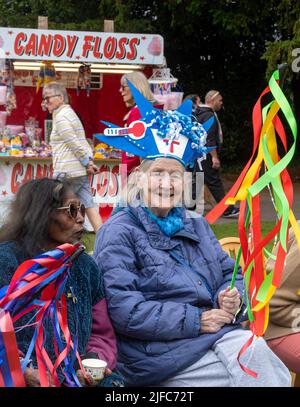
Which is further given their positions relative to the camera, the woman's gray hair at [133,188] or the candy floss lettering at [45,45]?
the candy floss lettering at [45,45]

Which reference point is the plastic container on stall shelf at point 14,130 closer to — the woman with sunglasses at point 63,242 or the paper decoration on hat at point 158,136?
the paper decoration on hat at point 158,136

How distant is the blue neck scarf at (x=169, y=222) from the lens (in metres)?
3.22

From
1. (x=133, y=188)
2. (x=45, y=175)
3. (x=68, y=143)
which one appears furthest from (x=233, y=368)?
(x=45, y=175)

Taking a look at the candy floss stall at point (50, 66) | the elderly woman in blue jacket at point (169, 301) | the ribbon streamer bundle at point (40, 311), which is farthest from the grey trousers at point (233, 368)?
the candy floss stall at point (50, 66)

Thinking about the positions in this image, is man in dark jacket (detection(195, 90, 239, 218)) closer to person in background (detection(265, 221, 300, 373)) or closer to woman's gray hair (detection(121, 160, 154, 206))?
woman's gray hair (detection(121, 160, 154, 206))

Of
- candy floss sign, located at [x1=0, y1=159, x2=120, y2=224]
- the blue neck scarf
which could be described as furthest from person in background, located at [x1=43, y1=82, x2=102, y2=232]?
the blue neck scarf

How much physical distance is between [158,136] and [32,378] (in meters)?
1.27

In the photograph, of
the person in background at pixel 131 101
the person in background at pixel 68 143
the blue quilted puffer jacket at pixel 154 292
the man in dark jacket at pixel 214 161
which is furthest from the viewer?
the man in dark jacket at pixel 214 161

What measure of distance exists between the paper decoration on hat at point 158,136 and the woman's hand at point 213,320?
72cm

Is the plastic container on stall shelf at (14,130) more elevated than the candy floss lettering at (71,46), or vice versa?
the candy floss lettering at (71,46)

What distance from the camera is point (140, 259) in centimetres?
313

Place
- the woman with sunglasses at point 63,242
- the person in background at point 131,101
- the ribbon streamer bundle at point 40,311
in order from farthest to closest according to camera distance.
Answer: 1. the person in background at point 131,101
2. the woman with sunglasses at point 63,242
3. the ribbon streamer bundle at point 40,311

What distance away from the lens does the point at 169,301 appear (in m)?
3.09

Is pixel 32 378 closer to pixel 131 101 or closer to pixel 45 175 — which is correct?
pixel 131 101
